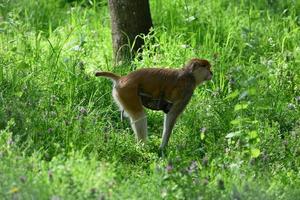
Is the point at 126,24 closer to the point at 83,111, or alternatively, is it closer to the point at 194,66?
the point at 194,66

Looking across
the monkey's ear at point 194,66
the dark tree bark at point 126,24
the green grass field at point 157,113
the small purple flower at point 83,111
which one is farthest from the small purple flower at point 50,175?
the dark tree bark at point 126,24

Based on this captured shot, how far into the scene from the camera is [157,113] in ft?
26.2

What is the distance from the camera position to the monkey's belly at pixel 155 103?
23.4 ft

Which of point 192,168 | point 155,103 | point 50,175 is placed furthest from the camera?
point 155,103

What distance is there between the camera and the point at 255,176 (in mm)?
6156

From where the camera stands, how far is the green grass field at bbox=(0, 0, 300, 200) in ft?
18.1

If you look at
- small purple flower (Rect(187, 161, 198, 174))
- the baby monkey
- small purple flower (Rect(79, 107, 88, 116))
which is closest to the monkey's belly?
the baby monkey

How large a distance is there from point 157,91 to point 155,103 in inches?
4.7

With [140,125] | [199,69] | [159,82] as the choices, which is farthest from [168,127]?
[199,69]

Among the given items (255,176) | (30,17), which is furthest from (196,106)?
(30,17)

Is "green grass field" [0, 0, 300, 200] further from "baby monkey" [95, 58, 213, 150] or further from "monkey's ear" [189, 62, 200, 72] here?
"monkey's ear" [189, 62, 200, 72]

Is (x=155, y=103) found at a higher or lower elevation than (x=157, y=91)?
lower

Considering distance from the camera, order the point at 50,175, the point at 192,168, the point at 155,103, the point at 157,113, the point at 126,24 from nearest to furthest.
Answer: the point at 50,175
the point at 192,168
the point at 155,103
the point at 157,113
the point at 126,24

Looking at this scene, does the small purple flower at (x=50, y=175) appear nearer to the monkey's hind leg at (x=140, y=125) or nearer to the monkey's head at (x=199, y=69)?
the monkey's hind leg at (x=140, y=125)
